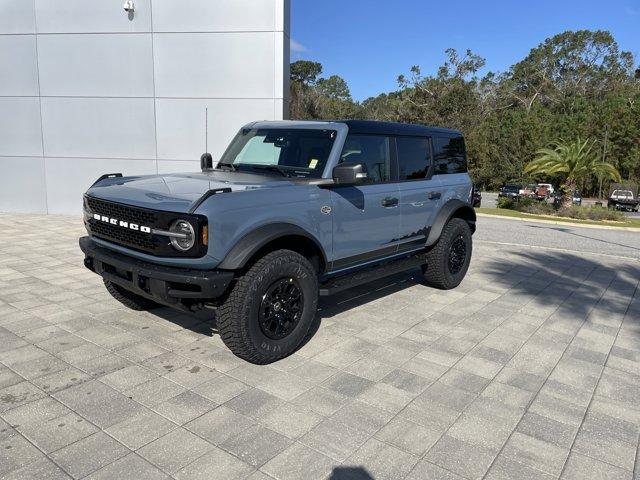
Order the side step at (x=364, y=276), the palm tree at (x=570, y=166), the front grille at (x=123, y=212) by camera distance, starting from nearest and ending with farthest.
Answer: the front grille at (x=123, y=212) → the side step at (x=364, y=276) → the palm tree at (x=570, y=166)

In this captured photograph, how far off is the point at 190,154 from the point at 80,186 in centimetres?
290

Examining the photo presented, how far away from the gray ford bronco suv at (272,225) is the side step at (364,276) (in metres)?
0.01

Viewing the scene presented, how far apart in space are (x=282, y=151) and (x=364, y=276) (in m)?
1.46

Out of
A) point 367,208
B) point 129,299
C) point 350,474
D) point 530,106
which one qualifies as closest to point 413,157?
point 367,208

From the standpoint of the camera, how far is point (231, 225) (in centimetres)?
346

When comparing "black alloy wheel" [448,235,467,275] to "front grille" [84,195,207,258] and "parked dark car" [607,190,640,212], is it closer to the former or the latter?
"front grille" [84,195,207,258]

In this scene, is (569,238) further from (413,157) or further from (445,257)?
(413,157)

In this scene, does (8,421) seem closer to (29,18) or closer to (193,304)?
(193,304)

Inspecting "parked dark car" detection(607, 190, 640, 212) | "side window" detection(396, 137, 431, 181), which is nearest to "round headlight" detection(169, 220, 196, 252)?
"side window" detection(396, 137, 431, 181)

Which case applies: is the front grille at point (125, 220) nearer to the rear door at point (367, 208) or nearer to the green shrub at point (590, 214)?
the rear door at point (367, 208)

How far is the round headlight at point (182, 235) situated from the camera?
3.33m

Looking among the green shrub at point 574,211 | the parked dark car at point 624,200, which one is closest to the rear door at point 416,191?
the green shrub at point 574,211

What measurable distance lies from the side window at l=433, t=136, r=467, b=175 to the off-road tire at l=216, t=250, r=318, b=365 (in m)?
Answer: 2.67

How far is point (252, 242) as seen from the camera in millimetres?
3531
